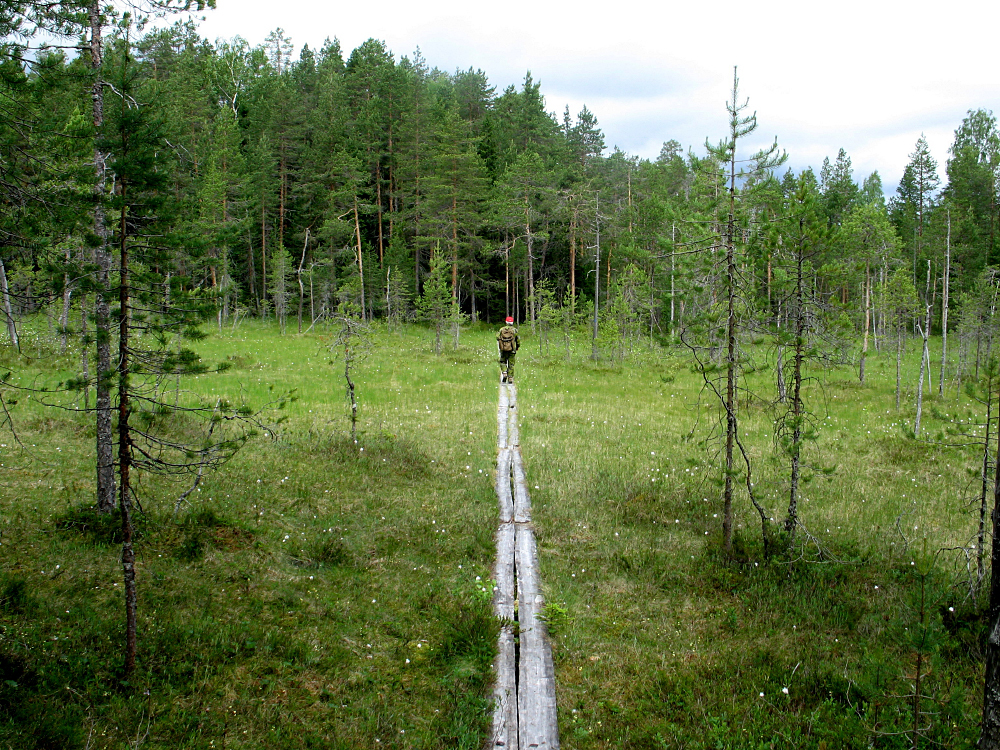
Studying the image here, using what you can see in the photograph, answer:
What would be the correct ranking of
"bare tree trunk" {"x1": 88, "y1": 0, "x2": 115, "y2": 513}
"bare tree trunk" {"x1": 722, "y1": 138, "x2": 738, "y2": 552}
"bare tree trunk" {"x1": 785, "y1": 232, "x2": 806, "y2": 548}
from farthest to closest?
"bare tree trunk" {"x1": 722, "y1": 138, "x2": 738, "y2": 552}, "bare tree trunk" {"x1": 785, "y1": 232, "x2": 806, "y2": 548}, "bare tree trunk" {"x1": 88, "y1": 0, "x2": 115, "y2": 513}

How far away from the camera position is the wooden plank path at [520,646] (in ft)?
18.4

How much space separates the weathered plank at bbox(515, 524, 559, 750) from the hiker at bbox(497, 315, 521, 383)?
1533 centimetres

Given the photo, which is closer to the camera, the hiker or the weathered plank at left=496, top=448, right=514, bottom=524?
the weathered plank at left=496, top=448, right=514, bottom=524

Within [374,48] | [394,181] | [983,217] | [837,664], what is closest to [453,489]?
[837,664]

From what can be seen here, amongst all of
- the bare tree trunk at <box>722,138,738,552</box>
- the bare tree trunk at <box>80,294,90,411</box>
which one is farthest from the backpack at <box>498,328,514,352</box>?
the bare tree trunk at <box>80,294,90,411</box>

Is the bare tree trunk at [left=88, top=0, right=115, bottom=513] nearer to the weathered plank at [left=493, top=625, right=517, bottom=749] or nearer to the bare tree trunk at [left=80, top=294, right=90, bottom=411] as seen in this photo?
the bare tree trunk at [left=80, top=294, right=90, bottom=411]

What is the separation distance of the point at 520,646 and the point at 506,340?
1736cm

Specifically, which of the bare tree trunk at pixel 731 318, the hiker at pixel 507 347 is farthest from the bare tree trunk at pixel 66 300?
the hiker at pixel 507 347

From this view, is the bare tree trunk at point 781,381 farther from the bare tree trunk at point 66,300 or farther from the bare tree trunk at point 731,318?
the bare tree trunk at point 66,300

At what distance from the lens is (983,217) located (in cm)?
5806

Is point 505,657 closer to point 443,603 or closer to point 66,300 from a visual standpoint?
point 443,603

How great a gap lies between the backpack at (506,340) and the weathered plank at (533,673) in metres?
15.3

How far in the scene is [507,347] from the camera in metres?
23.8

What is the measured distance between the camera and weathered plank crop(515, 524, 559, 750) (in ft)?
18.2
